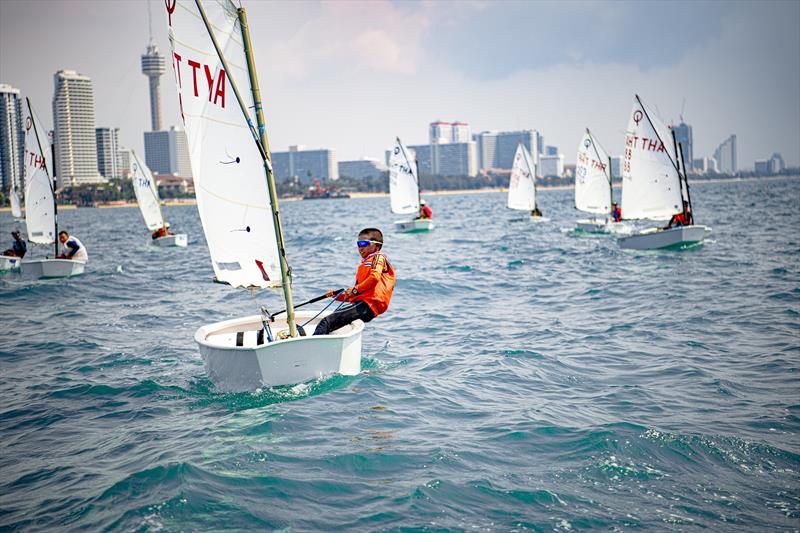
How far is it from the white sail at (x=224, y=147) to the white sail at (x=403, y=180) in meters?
35.0

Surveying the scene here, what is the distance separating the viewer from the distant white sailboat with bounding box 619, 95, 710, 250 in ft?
87.9

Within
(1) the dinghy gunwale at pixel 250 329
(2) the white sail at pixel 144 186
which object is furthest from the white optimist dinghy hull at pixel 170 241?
(1) the dinghy gunwale at pixel 250 329

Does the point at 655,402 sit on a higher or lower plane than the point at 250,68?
lower

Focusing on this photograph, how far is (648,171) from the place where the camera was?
28.4 m

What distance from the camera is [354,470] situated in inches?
268

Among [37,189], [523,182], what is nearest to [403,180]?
[523,182]

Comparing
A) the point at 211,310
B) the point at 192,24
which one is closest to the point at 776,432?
the point at 192,24

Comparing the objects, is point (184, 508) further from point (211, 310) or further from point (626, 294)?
point (626, 294)

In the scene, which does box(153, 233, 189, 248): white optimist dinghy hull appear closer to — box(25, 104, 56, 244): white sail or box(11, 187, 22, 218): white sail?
box(25, 104, 56, 244): white sail

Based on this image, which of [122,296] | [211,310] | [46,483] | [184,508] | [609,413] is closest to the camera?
[184,508]

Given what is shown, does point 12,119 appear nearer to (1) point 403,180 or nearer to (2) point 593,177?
(1) point 403,180

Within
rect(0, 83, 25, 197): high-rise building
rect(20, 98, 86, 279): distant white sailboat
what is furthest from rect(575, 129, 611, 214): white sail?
rect(0, 83, 25, 197): high-rise building

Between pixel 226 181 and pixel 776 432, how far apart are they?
7.44 meters

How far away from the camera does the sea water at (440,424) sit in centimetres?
601
